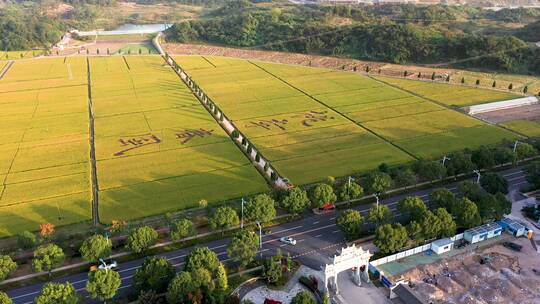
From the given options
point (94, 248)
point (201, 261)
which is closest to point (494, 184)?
point (201, 261)

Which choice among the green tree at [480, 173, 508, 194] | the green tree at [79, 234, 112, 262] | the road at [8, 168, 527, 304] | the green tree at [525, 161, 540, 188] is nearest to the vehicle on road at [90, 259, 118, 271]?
the road at [8, 168, 527, 304]

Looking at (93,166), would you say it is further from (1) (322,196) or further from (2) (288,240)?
(1) (322,196)

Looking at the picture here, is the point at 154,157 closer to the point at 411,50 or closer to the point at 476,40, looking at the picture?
the point at 411,50

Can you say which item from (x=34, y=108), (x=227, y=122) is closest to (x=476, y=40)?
(x=227, y=122)

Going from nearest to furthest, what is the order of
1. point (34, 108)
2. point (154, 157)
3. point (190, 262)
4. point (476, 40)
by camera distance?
point (190, 262)
point (154, 157)
point (34, 108)
point (476, 40)

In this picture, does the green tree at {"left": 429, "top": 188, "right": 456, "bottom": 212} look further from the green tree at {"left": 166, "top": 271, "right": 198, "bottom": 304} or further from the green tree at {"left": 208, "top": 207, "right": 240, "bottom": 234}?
the green tree at {"left": 166, "top": 271, "right": 198, "bottom": 304}

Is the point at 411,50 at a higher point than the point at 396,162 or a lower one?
higher

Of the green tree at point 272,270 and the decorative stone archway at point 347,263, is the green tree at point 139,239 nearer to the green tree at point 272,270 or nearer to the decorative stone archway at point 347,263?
the green tree at point 272,270
